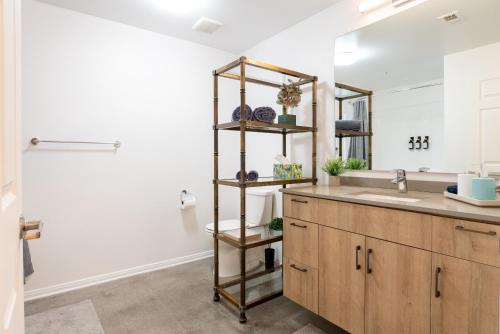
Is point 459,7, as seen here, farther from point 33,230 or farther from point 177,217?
point 177,217

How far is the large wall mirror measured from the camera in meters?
1.55

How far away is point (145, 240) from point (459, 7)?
2.98 m

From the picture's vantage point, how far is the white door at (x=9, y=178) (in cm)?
57

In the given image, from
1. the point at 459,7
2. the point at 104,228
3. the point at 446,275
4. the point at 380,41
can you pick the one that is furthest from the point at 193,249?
the point at 459,7

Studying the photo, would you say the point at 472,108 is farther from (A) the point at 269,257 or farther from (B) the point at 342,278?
(A) the point at 269,257

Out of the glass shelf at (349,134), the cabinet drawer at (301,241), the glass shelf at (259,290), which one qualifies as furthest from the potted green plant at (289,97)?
the glass shelf at (259,290)

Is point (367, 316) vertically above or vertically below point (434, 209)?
below

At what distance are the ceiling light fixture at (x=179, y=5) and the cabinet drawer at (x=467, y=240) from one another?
7.16 feet

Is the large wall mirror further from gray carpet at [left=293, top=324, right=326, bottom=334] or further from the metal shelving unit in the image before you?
gray carpet at [left=293, top=324, right=326, bottom=334]

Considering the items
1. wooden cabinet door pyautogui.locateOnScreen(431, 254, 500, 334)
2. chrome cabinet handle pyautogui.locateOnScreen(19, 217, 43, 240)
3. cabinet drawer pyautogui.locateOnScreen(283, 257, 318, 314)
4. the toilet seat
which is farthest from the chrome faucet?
chrome cabinet handle pyautogui.locateOnScreen(19, 217, 43, 240)

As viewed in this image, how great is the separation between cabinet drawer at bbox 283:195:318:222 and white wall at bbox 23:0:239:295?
4.60ft

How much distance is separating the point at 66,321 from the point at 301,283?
5.28 ft

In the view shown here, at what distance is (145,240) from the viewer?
107 inches

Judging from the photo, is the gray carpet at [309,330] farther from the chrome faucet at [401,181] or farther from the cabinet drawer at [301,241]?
the chrome faucet at [401,181]
